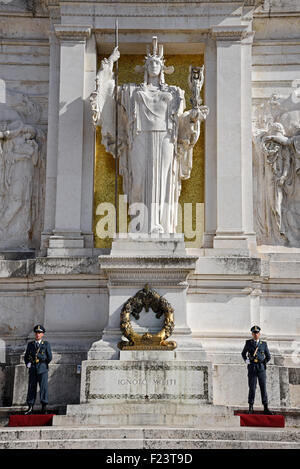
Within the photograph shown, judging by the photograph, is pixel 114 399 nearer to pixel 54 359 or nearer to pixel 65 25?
pixel 54 359

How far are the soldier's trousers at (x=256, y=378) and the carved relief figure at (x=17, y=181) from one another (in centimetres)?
606

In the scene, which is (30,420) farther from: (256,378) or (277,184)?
(277,184)

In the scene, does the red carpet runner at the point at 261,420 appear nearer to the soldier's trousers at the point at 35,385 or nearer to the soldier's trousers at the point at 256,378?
the soldier's trousers at the point at 256,378

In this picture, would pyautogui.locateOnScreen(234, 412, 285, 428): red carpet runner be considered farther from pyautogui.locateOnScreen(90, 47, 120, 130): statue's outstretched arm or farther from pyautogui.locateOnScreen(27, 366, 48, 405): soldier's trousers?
pyautogui.locateOnScreen(90, 47, 120, 130): statue's outstretched arm

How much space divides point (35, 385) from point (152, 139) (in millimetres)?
5611

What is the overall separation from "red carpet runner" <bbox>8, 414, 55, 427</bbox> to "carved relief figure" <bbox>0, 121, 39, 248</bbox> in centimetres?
475

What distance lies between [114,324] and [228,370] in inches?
94.7

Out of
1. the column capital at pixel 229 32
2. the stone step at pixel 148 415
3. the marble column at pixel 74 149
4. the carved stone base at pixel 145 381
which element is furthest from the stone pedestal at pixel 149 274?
the column capital at pixel 229 32

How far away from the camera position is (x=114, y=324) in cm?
1616

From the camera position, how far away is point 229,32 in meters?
18.3

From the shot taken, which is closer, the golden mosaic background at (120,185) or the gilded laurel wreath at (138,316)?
the gilded laurel wreath at (138,316)

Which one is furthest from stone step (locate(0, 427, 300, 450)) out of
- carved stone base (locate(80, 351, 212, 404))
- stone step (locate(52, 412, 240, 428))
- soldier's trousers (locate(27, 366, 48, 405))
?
carved stone base (locate(80, 351, 212, 404))

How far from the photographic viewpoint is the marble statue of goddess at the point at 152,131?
17.3 meters

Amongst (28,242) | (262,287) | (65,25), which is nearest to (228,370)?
(262,287)
